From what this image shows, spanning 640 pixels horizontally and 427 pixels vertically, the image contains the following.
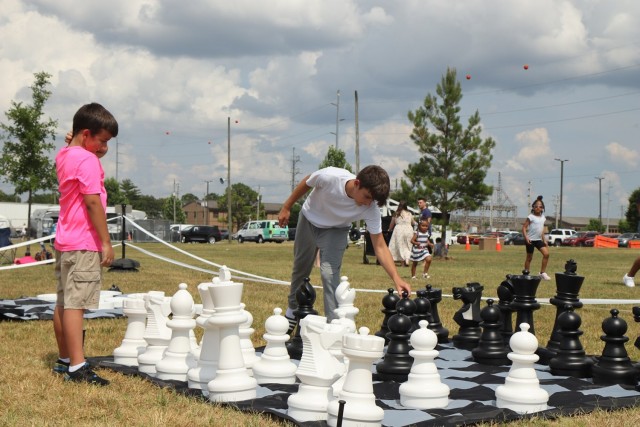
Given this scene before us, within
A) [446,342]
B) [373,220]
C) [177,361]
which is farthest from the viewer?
[446,342]

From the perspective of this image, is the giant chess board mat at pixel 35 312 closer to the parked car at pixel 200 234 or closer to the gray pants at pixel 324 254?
the gray pants at pixel 324 254

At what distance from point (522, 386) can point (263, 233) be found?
45.9 meters

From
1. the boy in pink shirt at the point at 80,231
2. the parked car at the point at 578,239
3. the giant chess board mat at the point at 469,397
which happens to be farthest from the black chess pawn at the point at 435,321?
the parked car at the point at 578,239

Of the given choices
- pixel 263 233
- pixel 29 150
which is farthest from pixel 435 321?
pixel 263 233

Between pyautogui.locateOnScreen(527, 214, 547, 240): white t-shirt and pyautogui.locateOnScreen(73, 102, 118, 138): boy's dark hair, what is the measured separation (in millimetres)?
9749

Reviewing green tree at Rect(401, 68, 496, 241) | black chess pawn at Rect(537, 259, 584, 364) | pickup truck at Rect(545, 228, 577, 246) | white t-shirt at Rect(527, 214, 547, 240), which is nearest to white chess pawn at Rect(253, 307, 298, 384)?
black chess pawn at Rect(537, 259, 584, 364)

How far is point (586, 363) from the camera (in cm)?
379

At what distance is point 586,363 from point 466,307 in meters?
1.12

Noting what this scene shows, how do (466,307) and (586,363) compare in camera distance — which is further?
(466,307)

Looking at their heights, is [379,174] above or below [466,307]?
above

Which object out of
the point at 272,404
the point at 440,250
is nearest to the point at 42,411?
the point at 272,404

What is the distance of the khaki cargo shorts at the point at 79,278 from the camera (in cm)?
380

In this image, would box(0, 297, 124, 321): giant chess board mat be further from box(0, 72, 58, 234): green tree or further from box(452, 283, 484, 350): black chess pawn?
box(0, 72, 58, 234): green tree

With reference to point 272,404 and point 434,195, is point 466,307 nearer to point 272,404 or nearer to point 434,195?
point 272,404
